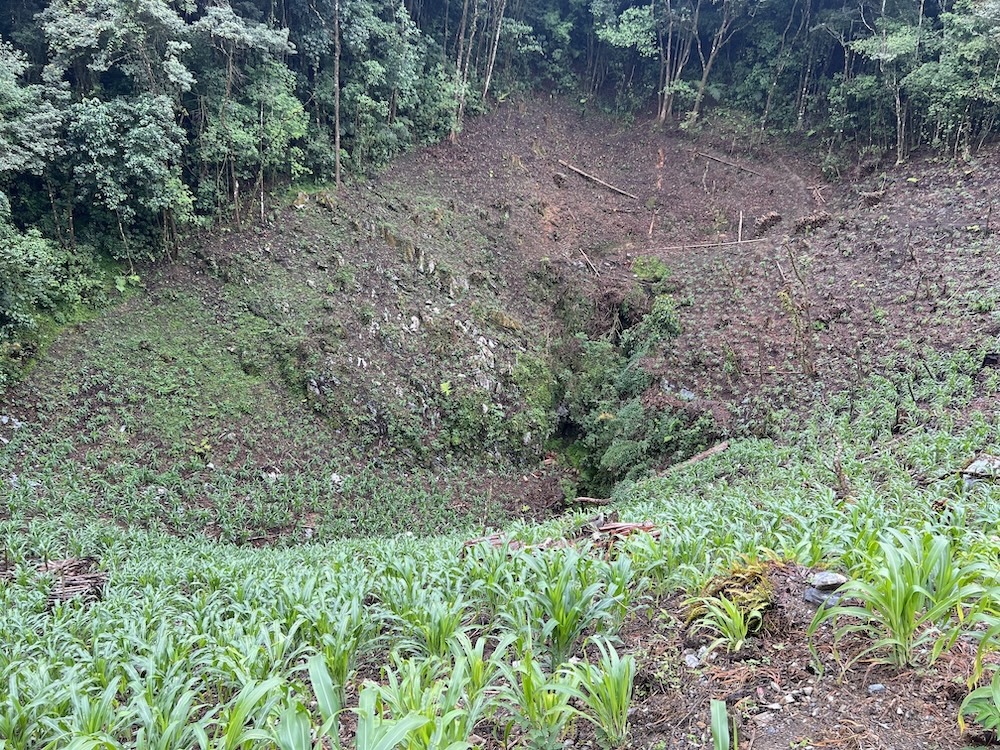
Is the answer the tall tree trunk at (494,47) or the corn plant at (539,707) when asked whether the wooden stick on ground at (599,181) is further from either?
the corn plant at (539,707)

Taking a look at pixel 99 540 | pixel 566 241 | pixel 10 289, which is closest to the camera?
pixel 99 540

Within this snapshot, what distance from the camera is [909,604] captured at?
6.53 feet

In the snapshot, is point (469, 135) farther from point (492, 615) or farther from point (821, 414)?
point (492, 615)

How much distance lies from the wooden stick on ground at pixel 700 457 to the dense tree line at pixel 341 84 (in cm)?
1015

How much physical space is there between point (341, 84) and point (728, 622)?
50.4 feet

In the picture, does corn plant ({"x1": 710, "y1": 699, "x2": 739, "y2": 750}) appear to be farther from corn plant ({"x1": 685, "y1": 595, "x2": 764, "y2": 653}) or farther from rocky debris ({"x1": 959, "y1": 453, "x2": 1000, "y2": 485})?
rocky debris ({"x1": 959, "y1": 453, "x2": 1000, "y2": 485})

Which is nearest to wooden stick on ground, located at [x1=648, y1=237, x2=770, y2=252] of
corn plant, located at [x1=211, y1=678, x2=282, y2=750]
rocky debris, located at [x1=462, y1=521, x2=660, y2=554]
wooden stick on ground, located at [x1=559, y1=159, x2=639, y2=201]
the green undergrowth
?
wooden stick on ground, located at [x1=559, y1=159, x2=639, y2=201]

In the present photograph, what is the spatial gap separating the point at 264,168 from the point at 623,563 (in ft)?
41.2

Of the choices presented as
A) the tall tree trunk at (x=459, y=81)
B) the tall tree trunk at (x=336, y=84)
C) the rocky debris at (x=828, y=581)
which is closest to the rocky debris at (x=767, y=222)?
the tall tree trunk at (x=459, y=81)

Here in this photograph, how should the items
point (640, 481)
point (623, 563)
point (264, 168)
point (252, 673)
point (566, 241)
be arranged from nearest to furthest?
1. point (252, 673)
2. point (623, 563)
3. point (640, 481)
4. point (264, 168)
5. point (566, 241)

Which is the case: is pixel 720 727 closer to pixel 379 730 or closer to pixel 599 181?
pixel 379 730

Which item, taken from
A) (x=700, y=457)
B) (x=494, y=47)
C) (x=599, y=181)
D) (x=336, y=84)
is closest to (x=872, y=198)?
(x=599, y=181)

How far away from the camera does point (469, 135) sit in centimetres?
1792

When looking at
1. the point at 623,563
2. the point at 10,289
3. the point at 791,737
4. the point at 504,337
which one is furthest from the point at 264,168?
the point at 791,737
